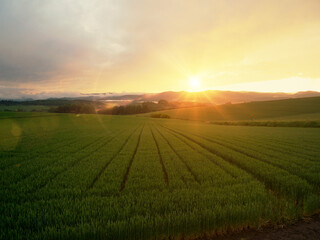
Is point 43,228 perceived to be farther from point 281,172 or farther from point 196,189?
point 281,172

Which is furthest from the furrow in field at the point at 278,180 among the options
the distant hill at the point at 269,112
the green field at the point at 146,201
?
the distant hill at the point at 269,112

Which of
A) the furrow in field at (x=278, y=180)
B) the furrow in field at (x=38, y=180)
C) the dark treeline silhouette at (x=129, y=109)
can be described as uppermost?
the dark treeline silhouette at (x=129, y=109)

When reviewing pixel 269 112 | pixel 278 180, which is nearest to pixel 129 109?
pixel 269 112

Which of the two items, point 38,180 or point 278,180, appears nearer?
point 38,180

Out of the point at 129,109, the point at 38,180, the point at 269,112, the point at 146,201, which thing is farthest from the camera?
the point at 129,109

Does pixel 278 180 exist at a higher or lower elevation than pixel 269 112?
lower

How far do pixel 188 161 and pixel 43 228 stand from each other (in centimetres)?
696

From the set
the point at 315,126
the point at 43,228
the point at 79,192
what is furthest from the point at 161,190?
the point at 315,126

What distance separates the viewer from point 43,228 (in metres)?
3.84

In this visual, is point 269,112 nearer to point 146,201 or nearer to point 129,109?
point 146,201

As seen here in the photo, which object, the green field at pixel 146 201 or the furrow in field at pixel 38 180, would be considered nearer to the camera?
the green field at pixel 146 201

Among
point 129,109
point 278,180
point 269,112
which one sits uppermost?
point 129,109

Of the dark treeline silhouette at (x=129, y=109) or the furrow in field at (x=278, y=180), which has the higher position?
the dark treeline silhouette at (x=129, y=109)

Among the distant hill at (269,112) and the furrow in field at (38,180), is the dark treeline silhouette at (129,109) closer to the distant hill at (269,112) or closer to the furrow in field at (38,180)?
the distant hill at (269,112)
